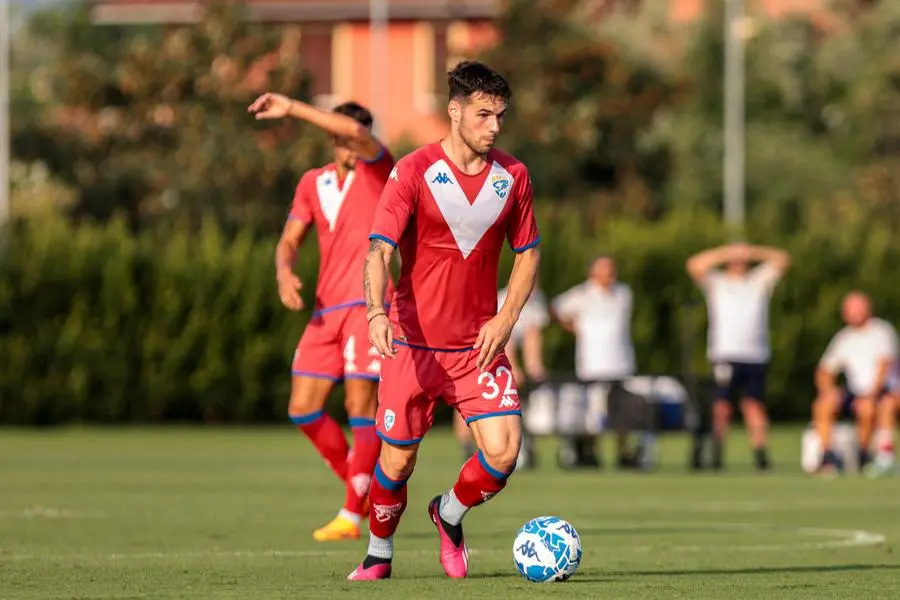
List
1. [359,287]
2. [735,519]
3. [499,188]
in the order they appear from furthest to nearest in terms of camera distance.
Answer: [735,519], [359,287], [499,188]

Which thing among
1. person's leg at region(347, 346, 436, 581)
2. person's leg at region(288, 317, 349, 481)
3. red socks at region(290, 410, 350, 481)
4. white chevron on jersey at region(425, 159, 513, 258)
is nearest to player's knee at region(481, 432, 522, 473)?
person's leg at region(347, 346, 436, 581)

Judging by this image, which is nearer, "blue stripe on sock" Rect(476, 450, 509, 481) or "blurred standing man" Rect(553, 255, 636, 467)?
"blue stripe on sock" Rect(476, 450, 509, 481)

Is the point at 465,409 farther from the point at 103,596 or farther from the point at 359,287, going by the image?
the point at 359,287

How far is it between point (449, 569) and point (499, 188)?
75.4 inches

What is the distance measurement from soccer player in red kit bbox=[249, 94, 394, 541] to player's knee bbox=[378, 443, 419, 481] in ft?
9.09

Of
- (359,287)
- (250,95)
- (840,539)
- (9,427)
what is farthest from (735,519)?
(250,95)

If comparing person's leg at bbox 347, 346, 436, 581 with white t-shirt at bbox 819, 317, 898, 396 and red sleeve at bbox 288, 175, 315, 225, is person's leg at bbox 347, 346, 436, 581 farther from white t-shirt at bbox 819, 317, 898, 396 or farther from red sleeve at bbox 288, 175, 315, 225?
white t-shirt at bbox 819, 317, 898, 396

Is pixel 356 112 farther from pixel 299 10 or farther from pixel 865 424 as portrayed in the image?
pixel 299 10

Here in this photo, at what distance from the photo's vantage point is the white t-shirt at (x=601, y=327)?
23.1 m

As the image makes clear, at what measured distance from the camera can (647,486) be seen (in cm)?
1989

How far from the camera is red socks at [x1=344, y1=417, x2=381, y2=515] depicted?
1315 centimetres

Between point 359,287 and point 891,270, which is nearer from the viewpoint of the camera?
point 359,287

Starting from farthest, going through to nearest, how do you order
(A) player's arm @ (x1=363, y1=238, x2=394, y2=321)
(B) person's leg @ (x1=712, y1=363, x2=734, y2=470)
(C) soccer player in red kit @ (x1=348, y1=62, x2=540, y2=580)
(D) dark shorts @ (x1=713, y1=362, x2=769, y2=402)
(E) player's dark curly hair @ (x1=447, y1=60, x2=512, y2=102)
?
(D) dark shorts @ (x1=713, y1=362, x2=769, y2=402) < (B) person's leg @ (x1=712, y1=363, x2=734, y2=470) < (C) soccer player in red kit @ (x1=348, y1=62, x2=540, y2=580) < (E) player's dark curly hair @ (x1=447, y1=60, x2=512, y2=102) < (A) player's arm @ (x1=363, y1=238, x2=394, y2=321)

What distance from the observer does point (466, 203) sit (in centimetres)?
1009
